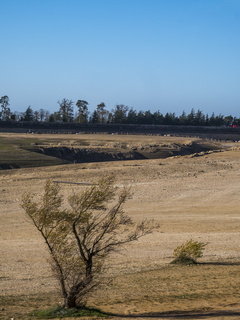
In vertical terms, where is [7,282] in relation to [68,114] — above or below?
below

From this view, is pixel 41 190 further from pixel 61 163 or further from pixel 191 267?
pixel 191 267

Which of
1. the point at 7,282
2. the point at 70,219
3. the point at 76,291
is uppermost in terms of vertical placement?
the point at 70,219

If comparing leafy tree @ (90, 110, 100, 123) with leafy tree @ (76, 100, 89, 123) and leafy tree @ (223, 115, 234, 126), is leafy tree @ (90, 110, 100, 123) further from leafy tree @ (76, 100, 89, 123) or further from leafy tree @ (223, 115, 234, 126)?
leafy tree @ (223, 115, 234, 126)

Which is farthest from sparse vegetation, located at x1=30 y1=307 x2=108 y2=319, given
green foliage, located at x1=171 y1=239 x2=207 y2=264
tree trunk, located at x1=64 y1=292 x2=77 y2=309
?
green foliage, located at x1=171 y1=239 x2=207 y2=264

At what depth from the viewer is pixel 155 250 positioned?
20438mm

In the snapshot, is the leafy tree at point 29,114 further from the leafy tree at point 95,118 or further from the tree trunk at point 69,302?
the tree trunk at point 69,302

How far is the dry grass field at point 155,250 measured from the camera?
12.7 m

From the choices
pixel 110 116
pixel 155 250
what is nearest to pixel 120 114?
pixel 110 116

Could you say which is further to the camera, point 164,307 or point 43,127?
point 43,127

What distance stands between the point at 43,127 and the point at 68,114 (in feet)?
58.4

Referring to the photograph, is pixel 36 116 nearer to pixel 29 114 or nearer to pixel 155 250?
pixel 29 114

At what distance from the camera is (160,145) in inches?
2564

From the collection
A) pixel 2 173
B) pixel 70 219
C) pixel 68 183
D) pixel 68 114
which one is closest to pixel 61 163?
pixel 2 173

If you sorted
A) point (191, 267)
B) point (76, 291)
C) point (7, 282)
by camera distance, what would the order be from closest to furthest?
point (76, 291), point (7, 282), point (191, 267)
